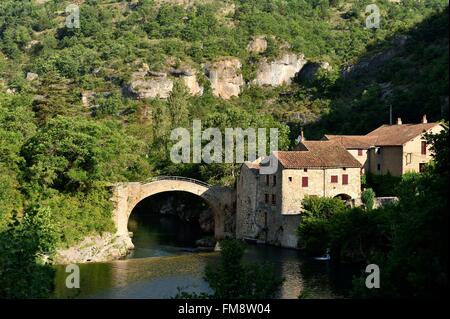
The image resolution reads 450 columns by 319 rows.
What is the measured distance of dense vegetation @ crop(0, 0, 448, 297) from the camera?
1850 inches

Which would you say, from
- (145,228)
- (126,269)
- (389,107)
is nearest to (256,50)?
(389,107)

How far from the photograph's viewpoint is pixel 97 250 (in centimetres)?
4597

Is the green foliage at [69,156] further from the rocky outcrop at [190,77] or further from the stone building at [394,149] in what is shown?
the rocky outcrop at [190,77]

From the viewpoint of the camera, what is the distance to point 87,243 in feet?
150

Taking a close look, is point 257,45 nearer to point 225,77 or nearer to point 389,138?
point 225,77

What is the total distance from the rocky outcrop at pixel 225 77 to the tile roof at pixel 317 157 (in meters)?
57.4

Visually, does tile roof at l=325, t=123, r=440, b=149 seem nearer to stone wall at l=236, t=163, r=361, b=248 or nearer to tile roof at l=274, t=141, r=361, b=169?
tile roof at l=274, t=141, r=361, b=169

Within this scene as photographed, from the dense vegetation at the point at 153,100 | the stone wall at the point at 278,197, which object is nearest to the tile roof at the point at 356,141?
the stone wall at the point at 278,197

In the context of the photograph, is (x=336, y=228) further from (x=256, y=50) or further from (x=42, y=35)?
(x=42, y=35)

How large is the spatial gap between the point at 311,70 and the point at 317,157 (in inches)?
2478

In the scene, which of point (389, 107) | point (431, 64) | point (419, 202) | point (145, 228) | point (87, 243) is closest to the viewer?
point (419, 202)

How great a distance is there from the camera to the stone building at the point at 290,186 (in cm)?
4916

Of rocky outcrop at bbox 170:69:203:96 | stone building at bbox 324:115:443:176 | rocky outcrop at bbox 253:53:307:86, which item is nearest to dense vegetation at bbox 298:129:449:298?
stone building at bbox 324:115:443:176

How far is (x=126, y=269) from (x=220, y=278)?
18.3 m
